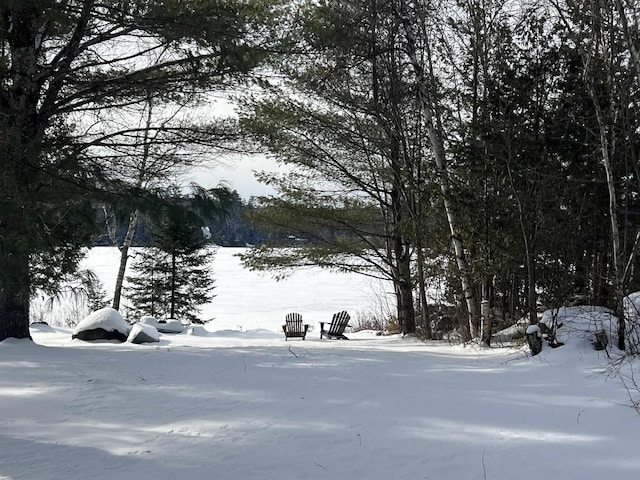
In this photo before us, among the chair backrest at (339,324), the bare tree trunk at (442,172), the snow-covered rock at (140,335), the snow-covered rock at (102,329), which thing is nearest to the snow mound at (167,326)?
the snow-covered rock at (102,329)

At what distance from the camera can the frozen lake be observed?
17.8 metres

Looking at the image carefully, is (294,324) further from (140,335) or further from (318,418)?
(318,418)

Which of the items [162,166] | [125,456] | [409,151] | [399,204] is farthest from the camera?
[399,204]

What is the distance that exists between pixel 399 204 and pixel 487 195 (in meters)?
3.81

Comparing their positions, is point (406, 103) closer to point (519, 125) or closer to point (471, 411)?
point (519, 125)

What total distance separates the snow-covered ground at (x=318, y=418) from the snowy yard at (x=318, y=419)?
13 millimetres

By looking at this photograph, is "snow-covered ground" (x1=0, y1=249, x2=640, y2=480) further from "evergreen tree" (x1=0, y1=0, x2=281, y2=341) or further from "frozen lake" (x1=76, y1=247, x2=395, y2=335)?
"frozen lake" (x1=76, y1=247, x2=395, y2=335)

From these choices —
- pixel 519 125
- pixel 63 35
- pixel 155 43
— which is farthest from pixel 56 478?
pixel 519 125

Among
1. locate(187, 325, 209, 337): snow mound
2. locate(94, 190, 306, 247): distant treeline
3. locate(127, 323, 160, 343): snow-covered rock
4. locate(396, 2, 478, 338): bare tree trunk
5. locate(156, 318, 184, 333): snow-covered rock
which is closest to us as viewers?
locate(94, 190, 306, 247): distant treeline

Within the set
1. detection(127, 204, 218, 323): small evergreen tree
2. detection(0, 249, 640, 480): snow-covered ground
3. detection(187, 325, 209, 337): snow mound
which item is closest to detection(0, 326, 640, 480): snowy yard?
detection(0, 249, 640, 480): snow-covered ground

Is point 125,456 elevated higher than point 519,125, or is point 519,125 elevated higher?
point 519,125

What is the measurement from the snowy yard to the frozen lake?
788cm

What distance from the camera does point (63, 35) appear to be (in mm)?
6684

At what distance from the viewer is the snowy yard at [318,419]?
293cm
